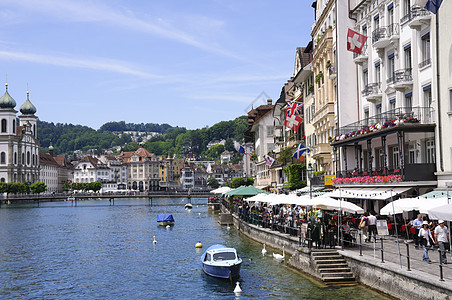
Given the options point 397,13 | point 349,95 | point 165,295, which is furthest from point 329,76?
point 165,295

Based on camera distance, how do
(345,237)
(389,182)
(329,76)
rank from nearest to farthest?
(345,237) < (389,182) < (329,76)

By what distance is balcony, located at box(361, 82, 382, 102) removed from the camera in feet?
136

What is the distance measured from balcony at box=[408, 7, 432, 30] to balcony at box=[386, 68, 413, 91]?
300 cm

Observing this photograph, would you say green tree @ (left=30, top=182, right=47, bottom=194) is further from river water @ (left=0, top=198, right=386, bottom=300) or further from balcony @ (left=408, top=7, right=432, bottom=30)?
balcony @ (left=408, top=7, right=432, bottom=30)

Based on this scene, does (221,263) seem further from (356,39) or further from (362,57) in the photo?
(362,57)

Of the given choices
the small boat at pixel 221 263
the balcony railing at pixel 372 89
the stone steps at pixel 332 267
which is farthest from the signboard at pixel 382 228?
the balcony railing at pixel 372 89

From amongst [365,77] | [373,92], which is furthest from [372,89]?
[365,77]

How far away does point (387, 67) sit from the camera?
39.8 m

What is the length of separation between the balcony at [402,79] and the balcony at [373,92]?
13.2ft

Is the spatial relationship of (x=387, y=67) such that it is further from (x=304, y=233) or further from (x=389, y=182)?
(x=304, y=233)

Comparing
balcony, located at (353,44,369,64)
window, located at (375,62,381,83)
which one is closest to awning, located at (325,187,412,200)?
window, located at (375,62,381,83)

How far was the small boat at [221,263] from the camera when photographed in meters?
30.0

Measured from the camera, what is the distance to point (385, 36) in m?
38.9

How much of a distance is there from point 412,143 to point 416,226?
10.8m
